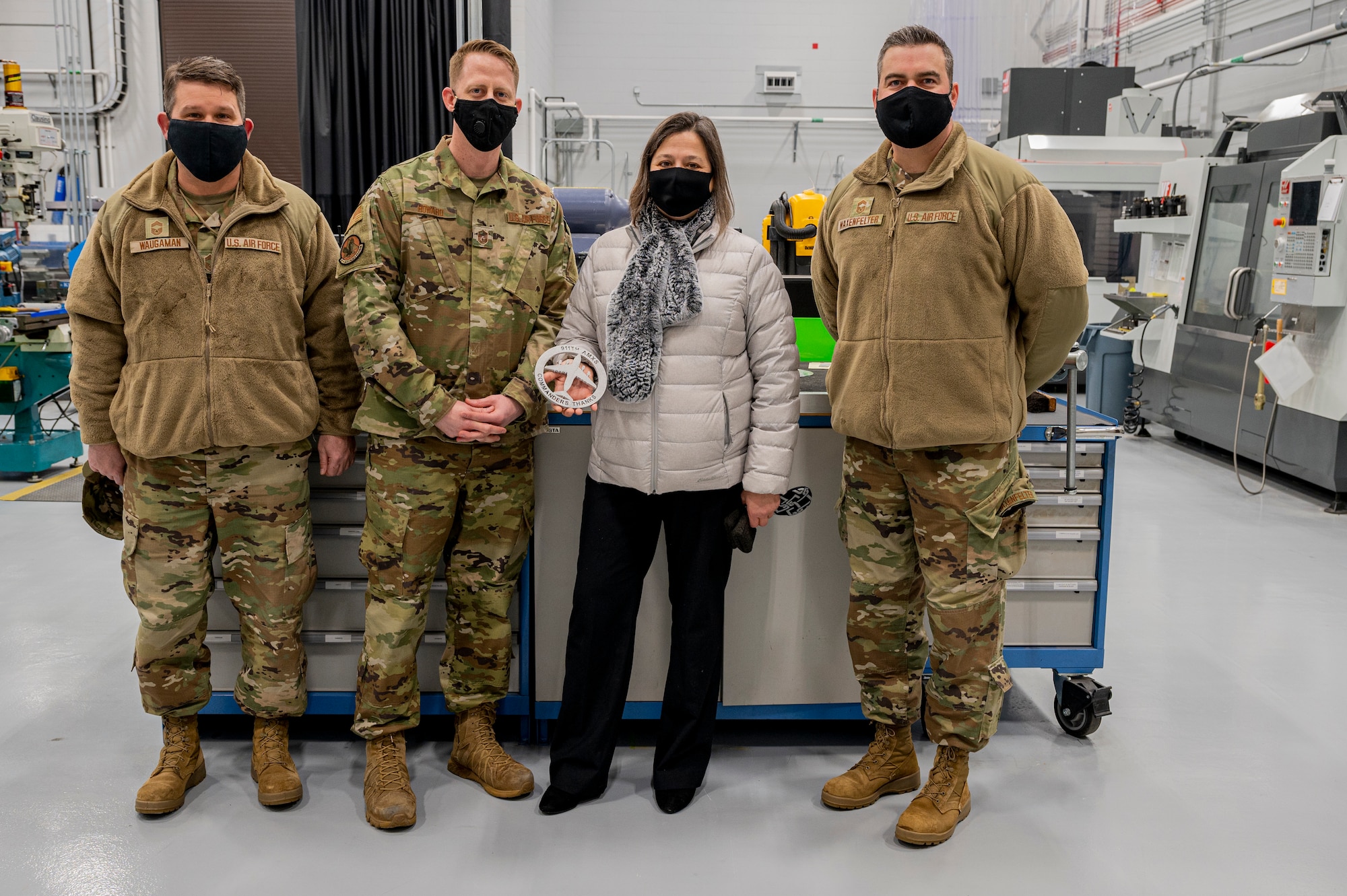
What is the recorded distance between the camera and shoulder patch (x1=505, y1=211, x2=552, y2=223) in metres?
2.26

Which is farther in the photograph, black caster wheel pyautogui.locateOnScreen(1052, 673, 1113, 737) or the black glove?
black caster wheel pyautogui.locateOnScreen(1052, 673, 1113, 737)

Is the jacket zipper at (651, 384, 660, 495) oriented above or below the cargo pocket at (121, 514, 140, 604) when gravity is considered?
above

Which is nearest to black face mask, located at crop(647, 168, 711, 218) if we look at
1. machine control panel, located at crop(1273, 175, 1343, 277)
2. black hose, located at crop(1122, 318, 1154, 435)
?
machine control panel, located at crop(1273, 175, 1343, 277)

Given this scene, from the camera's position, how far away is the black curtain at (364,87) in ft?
13.3

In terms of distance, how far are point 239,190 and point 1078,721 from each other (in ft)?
8.30

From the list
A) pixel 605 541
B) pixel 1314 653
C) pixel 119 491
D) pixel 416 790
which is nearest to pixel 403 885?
pixel 416 790

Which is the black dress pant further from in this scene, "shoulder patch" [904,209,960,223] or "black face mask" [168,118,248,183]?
"black face mask" [168,118,248,183]

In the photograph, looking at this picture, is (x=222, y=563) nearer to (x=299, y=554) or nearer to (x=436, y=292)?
(x=299, y=554)

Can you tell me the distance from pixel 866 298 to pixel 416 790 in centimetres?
158

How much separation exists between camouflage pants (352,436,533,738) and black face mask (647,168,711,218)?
0.65 metres

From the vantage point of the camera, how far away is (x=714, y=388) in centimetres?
218

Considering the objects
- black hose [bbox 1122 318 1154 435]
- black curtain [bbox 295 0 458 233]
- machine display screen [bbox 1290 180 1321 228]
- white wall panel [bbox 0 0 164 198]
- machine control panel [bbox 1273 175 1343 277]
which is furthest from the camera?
white wall panel [bbox 0 0 164 198]

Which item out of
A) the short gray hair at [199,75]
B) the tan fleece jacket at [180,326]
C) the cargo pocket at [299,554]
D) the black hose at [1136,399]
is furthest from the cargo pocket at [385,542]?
the black hose at [1136,399]

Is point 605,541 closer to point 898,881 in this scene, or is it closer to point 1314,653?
point 898,881
